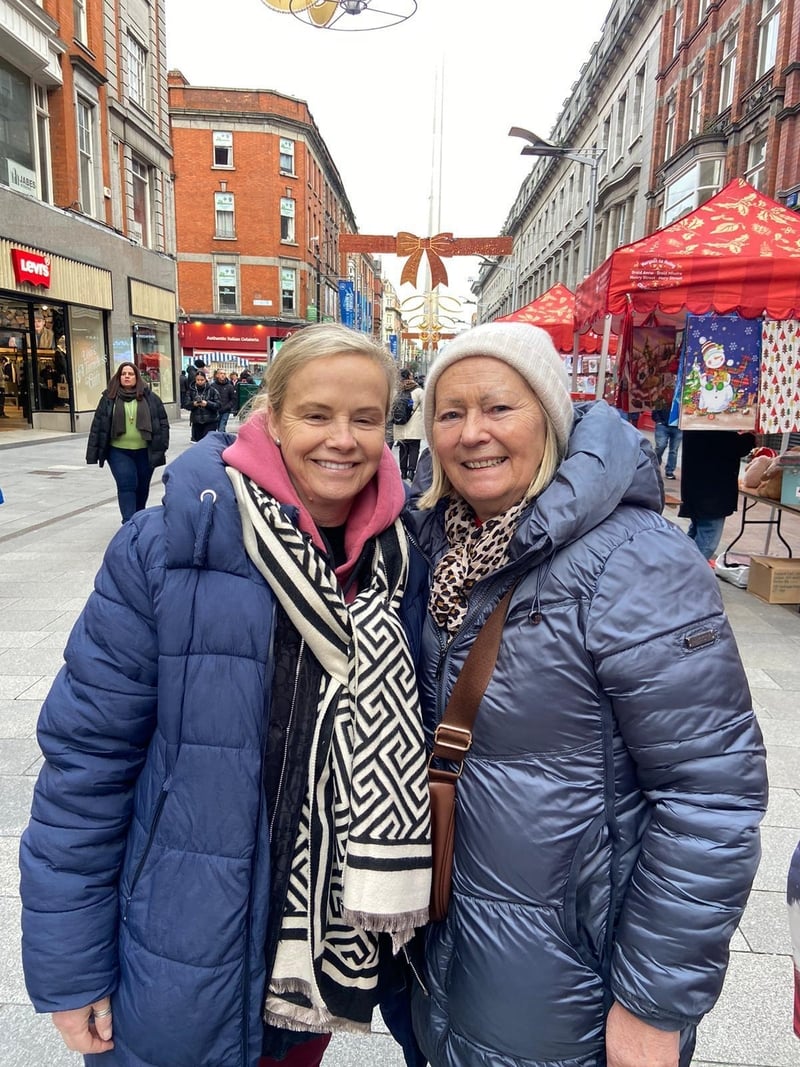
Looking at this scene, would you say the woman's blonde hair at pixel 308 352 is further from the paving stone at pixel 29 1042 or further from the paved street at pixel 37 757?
the paving stone at pixel 29 1042

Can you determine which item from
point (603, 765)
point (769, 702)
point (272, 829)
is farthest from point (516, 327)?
point (769, 702)

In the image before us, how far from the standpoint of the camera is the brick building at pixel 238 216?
37719 millimetres

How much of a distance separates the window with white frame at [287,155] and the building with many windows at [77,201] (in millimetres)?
17727

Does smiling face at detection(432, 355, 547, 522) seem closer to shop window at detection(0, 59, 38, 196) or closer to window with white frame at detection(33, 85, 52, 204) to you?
shop window at detection(0, 59, 38, 196)

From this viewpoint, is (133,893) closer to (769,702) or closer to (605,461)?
(605,461)

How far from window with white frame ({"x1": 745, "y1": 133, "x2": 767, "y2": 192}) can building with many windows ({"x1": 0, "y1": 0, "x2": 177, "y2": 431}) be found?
54.7 feet

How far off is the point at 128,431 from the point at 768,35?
63.7 feet

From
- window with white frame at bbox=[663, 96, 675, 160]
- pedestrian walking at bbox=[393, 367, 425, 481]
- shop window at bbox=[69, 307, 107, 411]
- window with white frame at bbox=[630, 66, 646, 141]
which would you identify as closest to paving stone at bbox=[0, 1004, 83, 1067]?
pedestrian walking at bbox=[393, 367, 425, 481]

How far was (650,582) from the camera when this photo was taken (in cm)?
116

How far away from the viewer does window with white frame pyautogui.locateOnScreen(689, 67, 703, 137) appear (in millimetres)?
21078

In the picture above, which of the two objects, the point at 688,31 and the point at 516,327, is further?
the point at 688,31

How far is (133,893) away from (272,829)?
10.7 inches

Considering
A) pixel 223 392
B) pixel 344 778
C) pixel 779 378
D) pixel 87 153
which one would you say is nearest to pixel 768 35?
pixel 223 392

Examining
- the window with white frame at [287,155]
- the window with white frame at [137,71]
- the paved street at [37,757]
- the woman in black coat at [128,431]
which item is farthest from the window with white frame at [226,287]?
the woman in black coat at [128,431]
